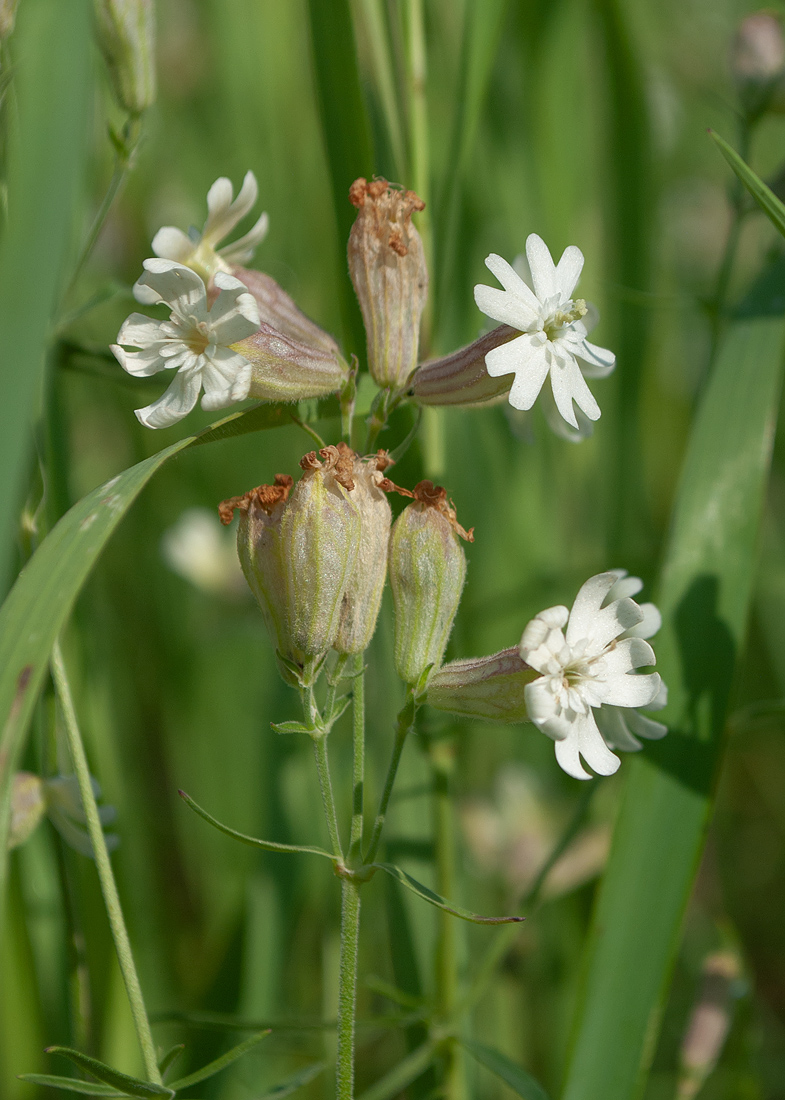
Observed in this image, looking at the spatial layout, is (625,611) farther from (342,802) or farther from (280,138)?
(280,138)

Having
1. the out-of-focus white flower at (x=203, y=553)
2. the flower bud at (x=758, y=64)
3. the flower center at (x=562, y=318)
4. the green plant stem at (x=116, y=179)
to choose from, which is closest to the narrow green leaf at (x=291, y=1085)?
the flower center at (x=562, y=318)

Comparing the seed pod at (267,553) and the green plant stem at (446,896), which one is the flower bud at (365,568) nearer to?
the seed pod at (267,553)

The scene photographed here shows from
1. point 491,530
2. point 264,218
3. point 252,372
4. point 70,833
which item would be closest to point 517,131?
point 491,530

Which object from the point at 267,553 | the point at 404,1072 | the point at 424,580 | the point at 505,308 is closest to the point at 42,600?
the point at 267,553

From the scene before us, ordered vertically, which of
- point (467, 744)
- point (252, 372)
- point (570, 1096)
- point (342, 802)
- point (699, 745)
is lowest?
point (467, 744)

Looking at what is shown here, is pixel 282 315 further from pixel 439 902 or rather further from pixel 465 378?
pixel 439 902

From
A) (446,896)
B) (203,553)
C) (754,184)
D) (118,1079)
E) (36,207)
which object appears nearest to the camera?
(36,207)

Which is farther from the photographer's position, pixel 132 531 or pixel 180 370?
pixel 132 531
